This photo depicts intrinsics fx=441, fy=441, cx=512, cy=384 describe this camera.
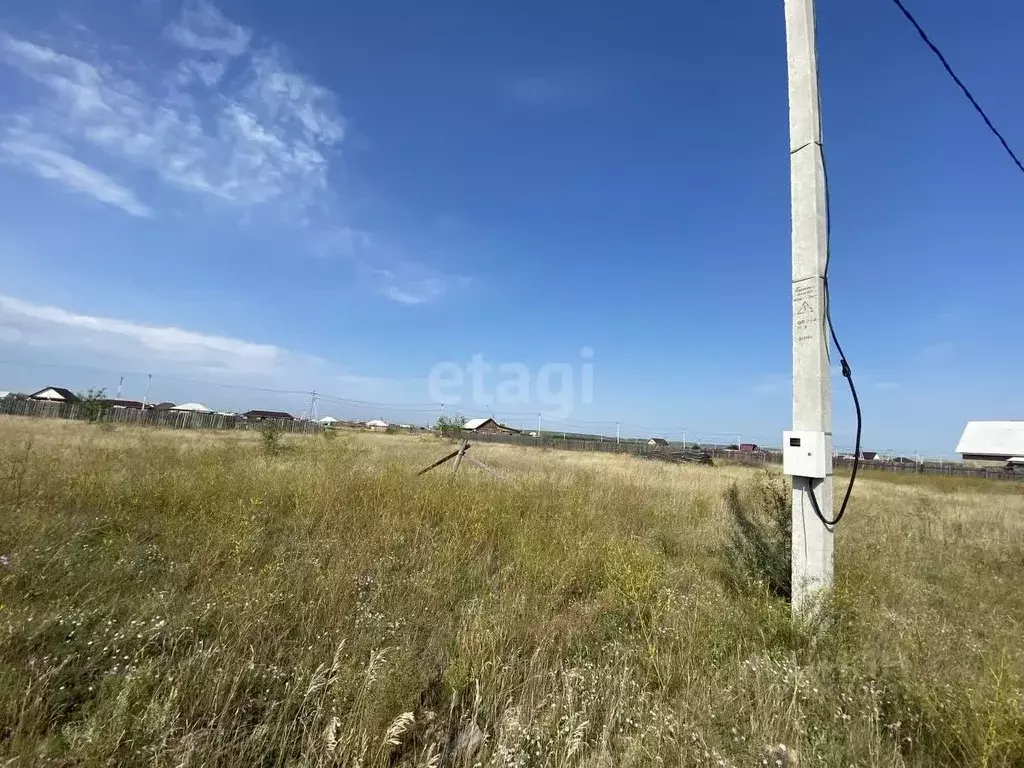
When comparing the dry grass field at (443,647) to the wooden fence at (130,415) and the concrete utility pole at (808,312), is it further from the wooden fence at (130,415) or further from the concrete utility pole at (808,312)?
the wooden fence at (130,415)

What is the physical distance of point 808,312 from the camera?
3.52m

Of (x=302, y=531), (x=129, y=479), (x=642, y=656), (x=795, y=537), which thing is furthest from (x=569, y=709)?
(x=129, y=479)

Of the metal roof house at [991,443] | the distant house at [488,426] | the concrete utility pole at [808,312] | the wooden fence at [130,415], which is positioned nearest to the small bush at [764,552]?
the concrete utility pole at [808,312]

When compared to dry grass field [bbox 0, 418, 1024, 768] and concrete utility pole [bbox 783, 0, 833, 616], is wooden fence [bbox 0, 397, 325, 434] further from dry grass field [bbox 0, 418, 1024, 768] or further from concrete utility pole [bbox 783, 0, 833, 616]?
concrete utility pole [bbox 783, 0, 833, 616]

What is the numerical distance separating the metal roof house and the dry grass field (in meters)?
68.5

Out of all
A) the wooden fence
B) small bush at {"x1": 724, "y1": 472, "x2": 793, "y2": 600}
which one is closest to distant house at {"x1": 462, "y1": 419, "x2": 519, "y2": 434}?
the wooden fence

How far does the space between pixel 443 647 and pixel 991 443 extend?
77.9 m

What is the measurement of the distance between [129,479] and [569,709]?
5.96 meters

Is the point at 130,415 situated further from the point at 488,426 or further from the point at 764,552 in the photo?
the point at 488,426

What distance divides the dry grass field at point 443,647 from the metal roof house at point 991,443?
2695 inches

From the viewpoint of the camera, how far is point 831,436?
3.43 meters

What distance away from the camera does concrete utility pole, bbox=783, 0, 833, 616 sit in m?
3.32

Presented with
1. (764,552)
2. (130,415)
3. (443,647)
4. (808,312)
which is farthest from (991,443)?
(130,415)

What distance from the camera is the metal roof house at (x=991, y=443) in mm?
50406
